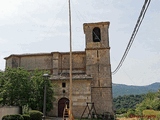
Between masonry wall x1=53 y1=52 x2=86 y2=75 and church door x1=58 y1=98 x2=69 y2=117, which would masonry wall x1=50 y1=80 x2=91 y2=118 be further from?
masonry wall x1=53 y1=52 x2=86 y2=75

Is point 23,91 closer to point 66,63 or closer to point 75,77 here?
point 75,77

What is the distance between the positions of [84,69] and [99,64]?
3.32 metres

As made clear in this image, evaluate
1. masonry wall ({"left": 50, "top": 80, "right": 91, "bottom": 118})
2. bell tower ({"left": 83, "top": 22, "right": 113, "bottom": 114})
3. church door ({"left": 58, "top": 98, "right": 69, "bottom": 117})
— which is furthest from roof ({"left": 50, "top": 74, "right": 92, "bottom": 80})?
church door ({"left": 58, "top": 98, "right": 69, "bottom": 117})

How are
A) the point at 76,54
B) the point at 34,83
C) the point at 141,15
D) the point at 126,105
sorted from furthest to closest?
1. the point at 126,105
2. the point at 76,54
3. the point at 34,83
4. the point at 141,15

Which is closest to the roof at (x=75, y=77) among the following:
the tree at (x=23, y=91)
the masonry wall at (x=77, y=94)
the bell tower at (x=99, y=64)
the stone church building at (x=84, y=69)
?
the stone church building at (x=84, y=69)

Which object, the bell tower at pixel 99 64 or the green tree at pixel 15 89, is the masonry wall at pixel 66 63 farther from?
the green tree at pixel 15 89

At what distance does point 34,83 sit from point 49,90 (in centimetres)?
239

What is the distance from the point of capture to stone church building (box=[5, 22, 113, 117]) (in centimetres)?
3123

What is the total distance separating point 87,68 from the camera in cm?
3359

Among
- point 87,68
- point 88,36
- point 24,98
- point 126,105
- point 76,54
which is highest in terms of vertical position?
point 88,36

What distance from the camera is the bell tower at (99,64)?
3188 cm

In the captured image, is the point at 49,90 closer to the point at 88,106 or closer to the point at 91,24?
the point at 88,106

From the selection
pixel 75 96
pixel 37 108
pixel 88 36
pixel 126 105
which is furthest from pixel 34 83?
pixel 126 105

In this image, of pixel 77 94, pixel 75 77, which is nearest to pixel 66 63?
pixel 75 77
